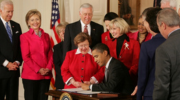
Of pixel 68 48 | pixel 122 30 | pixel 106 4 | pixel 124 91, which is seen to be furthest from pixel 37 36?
pixel 106 4

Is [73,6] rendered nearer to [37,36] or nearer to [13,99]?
[37,36]

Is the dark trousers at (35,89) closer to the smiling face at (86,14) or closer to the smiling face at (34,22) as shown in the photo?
the smiling face at (34,22)

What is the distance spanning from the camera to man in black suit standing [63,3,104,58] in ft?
17.2

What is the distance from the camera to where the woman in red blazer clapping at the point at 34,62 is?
544cm

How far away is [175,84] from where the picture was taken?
2.81m

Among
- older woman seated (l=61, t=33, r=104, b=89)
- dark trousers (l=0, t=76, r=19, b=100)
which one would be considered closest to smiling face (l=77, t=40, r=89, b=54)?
older woman seated (l=61, t=33, r=104, b=89)

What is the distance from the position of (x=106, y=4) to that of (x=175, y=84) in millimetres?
5172

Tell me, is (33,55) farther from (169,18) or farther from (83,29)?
(169,18)

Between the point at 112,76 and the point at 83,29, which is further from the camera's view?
the point at 83,29

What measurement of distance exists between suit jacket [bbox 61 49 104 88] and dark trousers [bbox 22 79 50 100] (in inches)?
35.7

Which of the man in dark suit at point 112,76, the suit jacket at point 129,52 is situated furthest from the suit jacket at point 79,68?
the man in dark suit at point 112,76

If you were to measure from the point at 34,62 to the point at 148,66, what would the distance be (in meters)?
2.55

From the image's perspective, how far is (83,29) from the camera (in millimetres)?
5355

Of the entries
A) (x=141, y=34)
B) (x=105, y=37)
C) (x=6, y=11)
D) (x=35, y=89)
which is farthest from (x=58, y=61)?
(x=141, y=34)
